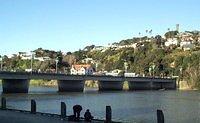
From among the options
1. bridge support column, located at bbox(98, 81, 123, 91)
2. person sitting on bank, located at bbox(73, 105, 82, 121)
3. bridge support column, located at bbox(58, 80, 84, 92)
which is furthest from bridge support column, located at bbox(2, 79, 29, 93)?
person sitting on bank, located at bbox(73, 105, 82, 121)

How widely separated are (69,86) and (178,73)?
65228mm

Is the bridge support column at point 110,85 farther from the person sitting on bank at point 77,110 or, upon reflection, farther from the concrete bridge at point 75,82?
the person sitting on bank at point 77,110

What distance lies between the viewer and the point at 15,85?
12475 cm

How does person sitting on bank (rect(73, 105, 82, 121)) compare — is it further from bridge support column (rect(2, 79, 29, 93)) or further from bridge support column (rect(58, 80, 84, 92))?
bridge support column (rect(58, 80, 84, 92))

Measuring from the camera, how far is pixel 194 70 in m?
182

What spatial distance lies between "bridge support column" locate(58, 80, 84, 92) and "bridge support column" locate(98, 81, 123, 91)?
56.6 ft

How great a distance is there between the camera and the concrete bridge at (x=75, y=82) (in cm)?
12288

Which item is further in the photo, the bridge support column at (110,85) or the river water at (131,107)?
the bridge support column at (110,85)

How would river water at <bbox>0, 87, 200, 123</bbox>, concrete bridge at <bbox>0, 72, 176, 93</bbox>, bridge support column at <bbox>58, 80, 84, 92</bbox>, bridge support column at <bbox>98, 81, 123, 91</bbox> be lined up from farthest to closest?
1. bridge support column at <bbox>98, 81, 123, 91</bbox>
2. bridge support column at <bbox>58, 80, 84, 92</bbox>
3. concrete bridge at <bbox>0, 72, 176, 93</bbox>
4. river water at <bbox>0, 87, 200, 123</bbox>

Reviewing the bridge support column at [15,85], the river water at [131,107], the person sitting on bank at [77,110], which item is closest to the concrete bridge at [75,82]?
the bridge support column at [15,85]

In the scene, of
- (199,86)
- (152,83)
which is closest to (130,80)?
(152,83)

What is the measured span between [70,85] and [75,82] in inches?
73.6

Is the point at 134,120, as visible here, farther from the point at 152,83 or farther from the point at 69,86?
the point at 152,83

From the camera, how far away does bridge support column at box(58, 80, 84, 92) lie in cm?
14162
